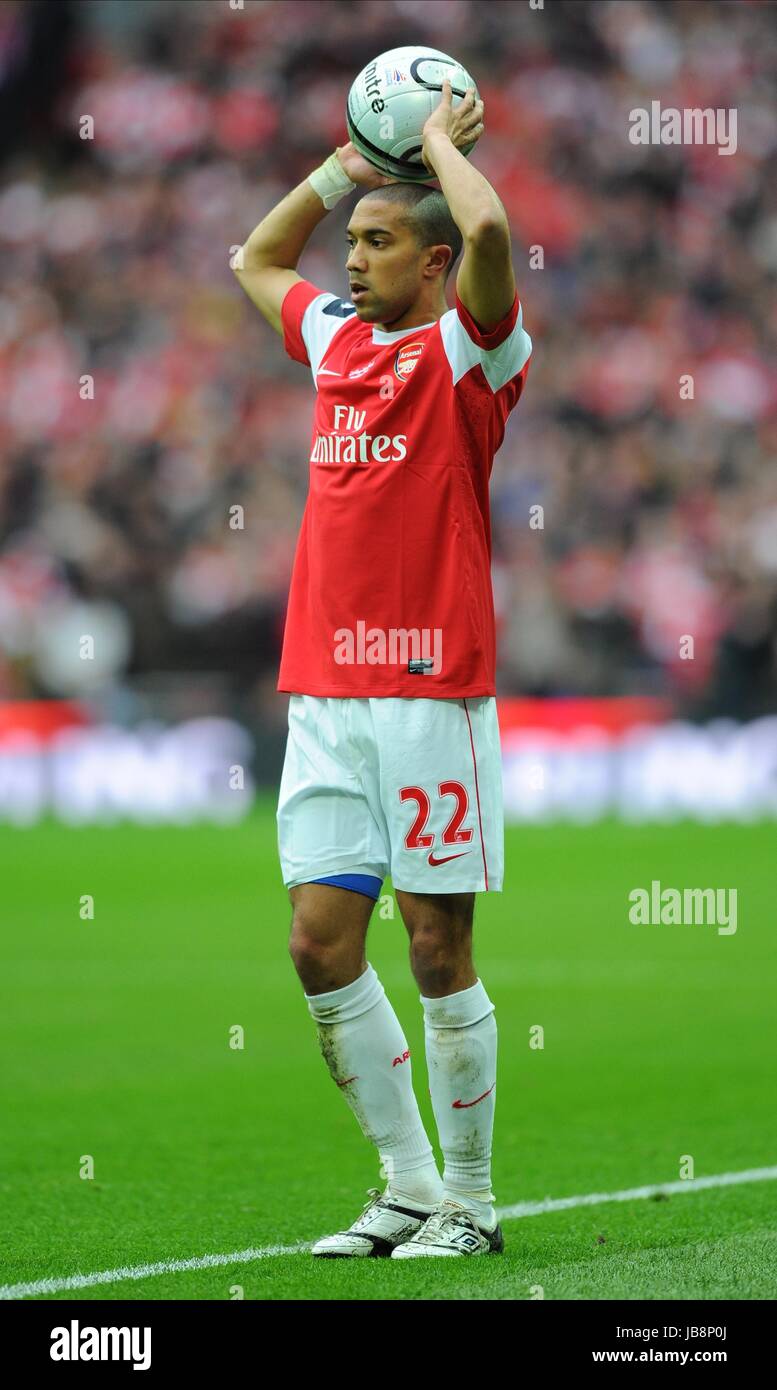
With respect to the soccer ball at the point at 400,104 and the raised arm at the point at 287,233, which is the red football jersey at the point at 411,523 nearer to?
the soccer ball at the point at 400,104

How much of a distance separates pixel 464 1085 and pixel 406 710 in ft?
2.83

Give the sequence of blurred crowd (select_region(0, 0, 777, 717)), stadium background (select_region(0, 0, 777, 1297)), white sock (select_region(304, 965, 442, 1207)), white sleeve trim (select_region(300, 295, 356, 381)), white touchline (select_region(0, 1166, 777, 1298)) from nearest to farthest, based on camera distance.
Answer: white touchline (select_region(0, 1166, 777, 1298)), white sock (select_region(304, 965, 442, 1207)), white sleeve trim (select_region(300, 295, 356, 381)), stadium background (select_region(0, 0, 777, 1297)), blurred crowd (select_region(0, 0, 777, 717))

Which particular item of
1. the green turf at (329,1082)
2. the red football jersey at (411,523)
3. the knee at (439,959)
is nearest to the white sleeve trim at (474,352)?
the red football jersey at (411,523)

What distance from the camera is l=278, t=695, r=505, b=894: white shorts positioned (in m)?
4.39

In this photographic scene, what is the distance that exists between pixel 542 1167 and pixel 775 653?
11.8m

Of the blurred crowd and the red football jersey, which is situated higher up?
the blurred crowd

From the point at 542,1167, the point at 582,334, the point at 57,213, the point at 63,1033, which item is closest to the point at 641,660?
the point at 582,334

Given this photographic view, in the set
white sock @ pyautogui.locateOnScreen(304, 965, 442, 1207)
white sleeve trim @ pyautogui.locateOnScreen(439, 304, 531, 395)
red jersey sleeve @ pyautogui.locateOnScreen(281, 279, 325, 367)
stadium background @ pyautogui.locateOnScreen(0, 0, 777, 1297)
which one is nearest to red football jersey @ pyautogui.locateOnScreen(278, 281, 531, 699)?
white sleeve trim @ pyautogui.locateOnScreen(439, 304, 531, 395)

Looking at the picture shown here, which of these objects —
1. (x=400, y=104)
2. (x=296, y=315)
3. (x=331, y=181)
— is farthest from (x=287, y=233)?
(x=400, y=104)

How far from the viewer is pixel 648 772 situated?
53.1ft

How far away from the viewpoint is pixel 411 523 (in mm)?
4453

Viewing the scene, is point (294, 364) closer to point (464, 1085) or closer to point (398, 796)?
point (398, 796)

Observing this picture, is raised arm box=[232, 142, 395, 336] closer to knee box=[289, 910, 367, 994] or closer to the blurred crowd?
knee box=[289, 910, 367, 994]
